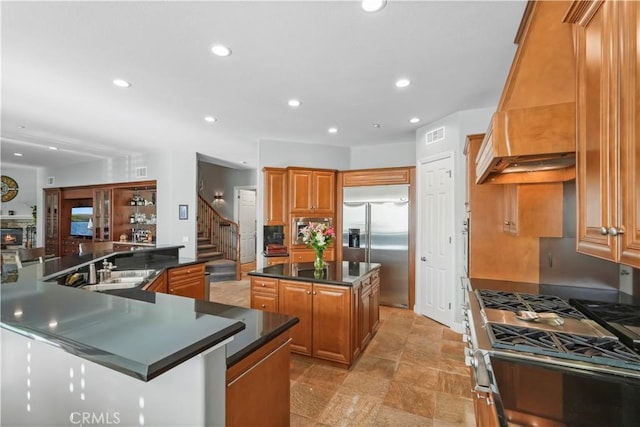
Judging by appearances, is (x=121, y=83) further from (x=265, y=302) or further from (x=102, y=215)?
(x=102, y=215)

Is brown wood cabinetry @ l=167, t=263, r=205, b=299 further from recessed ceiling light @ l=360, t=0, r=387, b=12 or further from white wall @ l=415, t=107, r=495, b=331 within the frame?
white wall @ l=415, t=107, r=495, b=331

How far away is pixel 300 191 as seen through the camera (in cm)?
501

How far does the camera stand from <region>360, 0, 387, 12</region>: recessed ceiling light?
182 centimetres

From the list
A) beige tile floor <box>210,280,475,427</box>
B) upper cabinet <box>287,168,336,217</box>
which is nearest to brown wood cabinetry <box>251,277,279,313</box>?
beige tile floor <box>210,280,475,427</box>

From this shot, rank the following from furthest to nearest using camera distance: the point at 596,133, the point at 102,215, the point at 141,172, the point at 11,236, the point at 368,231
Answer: the point at 11,236 → the point at 102,215 → the point at 141,172 → the point at 368,231 → the point at 596,133

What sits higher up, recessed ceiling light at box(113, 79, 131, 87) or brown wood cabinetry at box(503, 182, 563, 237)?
recessed ceiling light at box(113, 79, 131, 87)

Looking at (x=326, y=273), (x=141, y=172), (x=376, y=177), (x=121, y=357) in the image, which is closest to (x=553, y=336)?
(x=121, y=357)

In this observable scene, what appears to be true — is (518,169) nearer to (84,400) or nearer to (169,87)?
(84,400)

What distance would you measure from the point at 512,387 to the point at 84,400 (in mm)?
1642

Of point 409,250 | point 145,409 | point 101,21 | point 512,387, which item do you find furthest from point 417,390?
point 101,21

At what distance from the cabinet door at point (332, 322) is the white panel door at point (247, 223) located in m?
5.79

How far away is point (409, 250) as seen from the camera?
475 cm

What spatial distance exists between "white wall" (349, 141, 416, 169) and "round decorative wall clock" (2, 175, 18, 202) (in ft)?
31.2

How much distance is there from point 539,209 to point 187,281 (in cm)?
375
